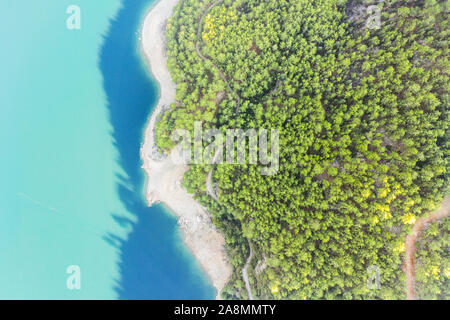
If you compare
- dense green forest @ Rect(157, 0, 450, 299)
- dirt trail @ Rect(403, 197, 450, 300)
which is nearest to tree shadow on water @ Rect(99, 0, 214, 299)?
dense green forest @ Rect(157, 0, 450, 299)

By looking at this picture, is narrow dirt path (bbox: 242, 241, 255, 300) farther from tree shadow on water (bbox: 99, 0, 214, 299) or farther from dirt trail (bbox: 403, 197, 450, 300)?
dirt trail (bbox: 403, 197, 450, 300)

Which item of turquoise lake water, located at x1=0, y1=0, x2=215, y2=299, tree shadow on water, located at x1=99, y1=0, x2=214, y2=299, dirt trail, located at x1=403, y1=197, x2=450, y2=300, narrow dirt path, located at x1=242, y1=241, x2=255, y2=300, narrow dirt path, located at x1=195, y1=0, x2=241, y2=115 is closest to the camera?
dirt trail, located at x1=403, y1=197, x2=450, y2=300

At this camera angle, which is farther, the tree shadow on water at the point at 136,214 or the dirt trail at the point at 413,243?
the tree shadow on water at the point at 136,214

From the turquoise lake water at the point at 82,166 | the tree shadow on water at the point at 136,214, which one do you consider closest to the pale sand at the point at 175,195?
the tree shadow on water at the point at 136,214

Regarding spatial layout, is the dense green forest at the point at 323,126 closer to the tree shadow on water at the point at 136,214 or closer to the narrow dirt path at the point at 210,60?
the narrow dirt path at the point at 210,60

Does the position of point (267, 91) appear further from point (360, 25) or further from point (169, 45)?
point (169, 45)

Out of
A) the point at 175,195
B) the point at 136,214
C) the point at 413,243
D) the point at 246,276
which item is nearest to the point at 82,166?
the point at 136,214
